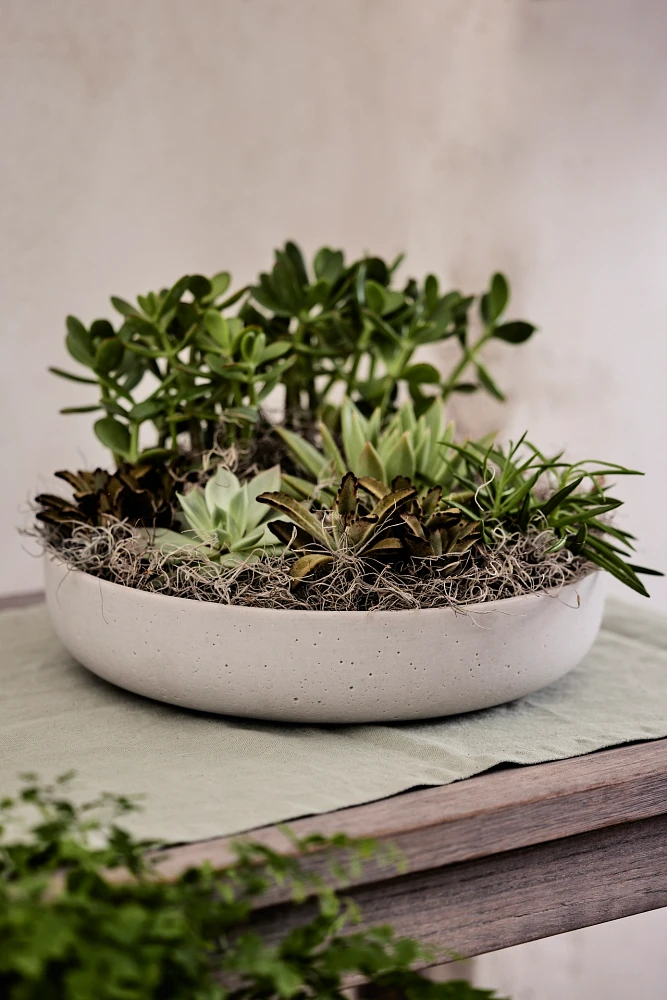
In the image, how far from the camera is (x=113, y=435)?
654 millimetres

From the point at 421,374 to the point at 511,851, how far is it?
363mm

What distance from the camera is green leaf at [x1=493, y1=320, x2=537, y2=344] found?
0.78m

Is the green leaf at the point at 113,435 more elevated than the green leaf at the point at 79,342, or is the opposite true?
the green leaf at the point at 79,342

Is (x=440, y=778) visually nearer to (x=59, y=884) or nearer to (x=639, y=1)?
(x=59, y=884)

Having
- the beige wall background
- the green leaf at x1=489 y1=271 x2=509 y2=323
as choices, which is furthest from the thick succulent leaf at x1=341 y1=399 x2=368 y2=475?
the beige wall background

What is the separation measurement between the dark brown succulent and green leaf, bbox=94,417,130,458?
0.03 meters

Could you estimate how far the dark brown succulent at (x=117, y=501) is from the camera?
0.58 metres

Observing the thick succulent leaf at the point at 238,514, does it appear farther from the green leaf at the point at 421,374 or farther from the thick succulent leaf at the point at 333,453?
the green leaf at the point at 421,374

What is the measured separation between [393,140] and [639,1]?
350mm

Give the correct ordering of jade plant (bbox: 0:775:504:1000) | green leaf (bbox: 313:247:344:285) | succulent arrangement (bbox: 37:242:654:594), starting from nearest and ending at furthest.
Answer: jade plant (bbox: 0:775:504:1000), succulent arrangement (bbox: 37:242:654:594), green leaf (bbox: 313:247:344:285)

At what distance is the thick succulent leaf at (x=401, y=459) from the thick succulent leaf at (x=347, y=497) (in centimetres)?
8

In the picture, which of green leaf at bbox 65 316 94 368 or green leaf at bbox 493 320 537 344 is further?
green leaf at bbox 493 320 537 344

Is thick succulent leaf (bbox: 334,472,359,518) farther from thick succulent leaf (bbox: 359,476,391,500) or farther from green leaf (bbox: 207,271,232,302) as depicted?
green leaf (bbox: 207,271,232,302)

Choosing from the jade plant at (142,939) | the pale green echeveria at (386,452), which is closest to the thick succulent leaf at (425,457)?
the pale green echeveria at (386,452)
